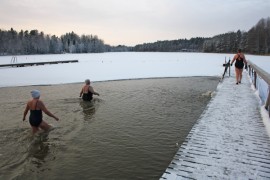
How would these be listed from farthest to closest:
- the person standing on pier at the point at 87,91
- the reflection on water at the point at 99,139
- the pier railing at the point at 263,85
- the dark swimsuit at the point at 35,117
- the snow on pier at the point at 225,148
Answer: the person standing on pier at the point at 87,91 → the pier railing at the point at 263,85 → the dark swimsuit at the point at 35,117 → the reflection on water at the point at 99,139 → the snow on pier at the point at 225,148

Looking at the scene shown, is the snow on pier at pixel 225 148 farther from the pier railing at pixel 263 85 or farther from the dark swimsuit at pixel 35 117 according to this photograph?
the dark swimsuit at pixel 35 117

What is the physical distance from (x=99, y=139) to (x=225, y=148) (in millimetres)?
3530

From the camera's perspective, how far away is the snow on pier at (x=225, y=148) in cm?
476

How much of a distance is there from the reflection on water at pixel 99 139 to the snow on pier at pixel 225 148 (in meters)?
0.61

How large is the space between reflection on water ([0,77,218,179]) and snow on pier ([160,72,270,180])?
61 centimetres

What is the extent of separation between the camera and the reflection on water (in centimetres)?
564

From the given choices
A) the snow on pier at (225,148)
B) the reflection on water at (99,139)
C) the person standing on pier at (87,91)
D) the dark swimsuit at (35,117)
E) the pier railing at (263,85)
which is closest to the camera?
the snow on pier at (225,148)

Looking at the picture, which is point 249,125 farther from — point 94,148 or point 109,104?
point 109,104

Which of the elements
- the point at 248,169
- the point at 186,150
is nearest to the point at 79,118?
the point at 186,150

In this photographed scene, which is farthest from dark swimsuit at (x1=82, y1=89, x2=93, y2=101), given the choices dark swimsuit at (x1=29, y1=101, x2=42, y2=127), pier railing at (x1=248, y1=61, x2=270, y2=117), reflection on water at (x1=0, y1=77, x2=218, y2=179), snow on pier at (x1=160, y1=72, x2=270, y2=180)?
pier railing at (x1=248, y1=61, x2=270, y2=117)

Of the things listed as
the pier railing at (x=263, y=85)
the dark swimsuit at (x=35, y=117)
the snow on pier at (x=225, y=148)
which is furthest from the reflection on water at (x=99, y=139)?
the pier railing at (x=263, y=85)

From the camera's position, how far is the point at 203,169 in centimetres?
489

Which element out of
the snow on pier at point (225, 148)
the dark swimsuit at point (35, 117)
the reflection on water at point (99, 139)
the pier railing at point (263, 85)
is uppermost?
the pier railing at point (263, 85)

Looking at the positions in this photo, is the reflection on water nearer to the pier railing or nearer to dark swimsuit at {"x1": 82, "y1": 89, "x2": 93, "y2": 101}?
dark swimsuit at {"x1": 82, "y1": 89, "x2": 93, "y2": 101}
